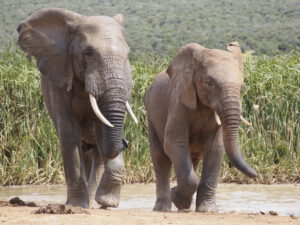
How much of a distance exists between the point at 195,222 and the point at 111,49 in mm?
1919

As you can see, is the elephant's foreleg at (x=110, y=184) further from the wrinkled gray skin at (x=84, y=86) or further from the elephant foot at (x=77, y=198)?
the elephant foot at (x=77, y=198)

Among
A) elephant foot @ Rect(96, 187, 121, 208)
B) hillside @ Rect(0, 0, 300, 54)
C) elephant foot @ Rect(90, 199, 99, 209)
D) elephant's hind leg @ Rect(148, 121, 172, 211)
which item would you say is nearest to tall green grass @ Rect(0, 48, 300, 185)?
elephant's hind leg @ Rect(148, 121, 172, 211)

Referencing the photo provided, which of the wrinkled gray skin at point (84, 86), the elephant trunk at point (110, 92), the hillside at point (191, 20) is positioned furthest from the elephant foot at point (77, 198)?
the hillside at point (191, 20)

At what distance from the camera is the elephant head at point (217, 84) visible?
8312 mm

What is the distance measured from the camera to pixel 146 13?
56719 millimetres

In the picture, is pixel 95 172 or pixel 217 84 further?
pixel 95 172

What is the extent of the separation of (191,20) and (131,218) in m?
47.2

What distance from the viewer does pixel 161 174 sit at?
9.99m

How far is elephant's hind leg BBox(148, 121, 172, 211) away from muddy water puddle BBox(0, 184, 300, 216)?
1.75ft

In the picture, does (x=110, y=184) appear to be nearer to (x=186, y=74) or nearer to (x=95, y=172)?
(x=95, y=172)

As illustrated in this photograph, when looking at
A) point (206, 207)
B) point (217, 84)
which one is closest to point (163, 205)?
point (206, 207)

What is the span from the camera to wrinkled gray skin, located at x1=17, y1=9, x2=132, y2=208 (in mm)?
8164

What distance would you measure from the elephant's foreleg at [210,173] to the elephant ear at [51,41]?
1650 millimetres

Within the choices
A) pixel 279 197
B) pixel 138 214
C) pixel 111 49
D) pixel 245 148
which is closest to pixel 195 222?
pixel 138 214
